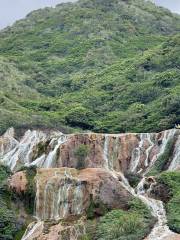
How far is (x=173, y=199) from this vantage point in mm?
39062

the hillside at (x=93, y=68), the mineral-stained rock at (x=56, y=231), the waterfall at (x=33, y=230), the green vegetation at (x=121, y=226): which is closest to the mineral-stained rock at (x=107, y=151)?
the hillside at (x=93, y=68)

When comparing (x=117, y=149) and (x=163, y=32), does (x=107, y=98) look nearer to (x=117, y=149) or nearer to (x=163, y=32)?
(x=117, y=149)

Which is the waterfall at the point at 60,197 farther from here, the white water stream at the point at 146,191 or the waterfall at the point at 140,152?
the waterfall at the point at 140,152

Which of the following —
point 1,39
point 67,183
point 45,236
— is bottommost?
point 45,236

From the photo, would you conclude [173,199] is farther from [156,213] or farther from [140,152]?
[140,152]

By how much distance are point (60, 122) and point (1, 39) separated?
6230 centimetres

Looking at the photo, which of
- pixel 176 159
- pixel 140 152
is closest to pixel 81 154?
pixel 140 152

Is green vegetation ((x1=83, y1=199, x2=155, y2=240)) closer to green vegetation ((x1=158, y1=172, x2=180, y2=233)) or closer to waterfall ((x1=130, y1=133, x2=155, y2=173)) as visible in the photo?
green vegetation ((x1=158, y1=172, x2=180, y2=233))

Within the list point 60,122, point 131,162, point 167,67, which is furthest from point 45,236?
point 167,67

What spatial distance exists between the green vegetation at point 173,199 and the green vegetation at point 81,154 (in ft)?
37.1

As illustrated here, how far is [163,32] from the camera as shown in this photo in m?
134

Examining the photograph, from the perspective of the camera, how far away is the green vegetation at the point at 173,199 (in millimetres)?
36406

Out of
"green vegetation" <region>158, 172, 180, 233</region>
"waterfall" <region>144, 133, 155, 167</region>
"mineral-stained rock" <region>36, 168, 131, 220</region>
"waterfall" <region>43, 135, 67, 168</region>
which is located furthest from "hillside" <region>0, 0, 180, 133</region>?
"mineral-stained rock" <region>36, 168, 131, 220</region>

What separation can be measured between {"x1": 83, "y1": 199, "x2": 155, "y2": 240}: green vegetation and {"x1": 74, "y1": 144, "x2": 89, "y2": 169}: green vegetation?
49.7 ft
